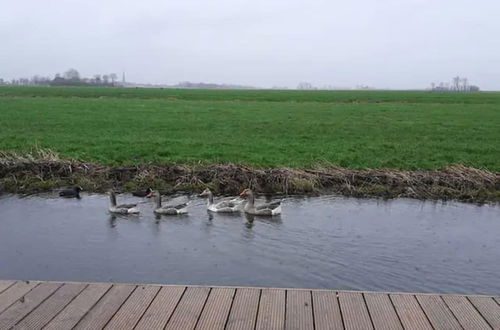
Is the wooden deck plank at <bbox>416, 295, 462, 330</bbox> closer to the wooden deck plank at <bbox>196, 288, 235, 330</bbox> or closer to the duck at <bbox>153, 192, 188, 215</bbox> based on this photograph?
the wooden deck plank at <bbox>196, 288, 235, 330</bbox>

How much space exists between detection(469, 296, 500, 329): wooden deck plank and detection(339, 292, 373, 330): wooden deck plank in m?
1.43

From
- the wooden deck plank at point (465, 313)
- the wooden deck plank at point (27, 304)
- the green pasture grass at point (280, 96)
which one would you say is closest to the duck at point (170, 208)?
the wooden deck plank at point (27, 304)

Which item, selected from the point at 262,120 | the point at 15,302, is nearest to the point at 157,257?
the point at 15,302

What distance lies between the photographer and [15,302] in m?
6.83

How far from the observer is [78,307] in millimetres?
6664

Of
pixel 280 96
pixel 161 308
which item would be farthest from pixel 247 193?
pixel 280 96

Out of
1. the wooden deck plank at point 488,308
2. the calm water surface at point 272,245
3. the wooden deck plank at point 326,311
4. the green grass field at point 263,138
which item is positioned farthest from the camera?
the green grass field at point 263,138

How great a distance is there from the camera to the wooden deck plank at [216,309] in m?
6.22

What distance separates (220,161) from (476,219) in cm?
890

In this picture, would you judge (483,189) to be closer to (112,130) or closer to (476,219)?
(476,219)

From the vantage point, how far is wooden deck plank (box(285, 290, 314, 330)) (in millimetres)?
6207

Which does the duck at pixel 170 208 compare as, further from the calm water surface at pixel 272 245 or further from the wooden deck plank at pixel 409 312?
the wooden deck plank at pixel 409 312

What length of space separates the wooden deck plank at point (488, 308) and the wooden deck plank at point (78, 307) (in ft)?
16.1

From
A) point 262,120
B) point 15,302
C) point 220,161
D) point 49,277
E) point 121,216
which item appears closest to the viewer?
point 15,302
